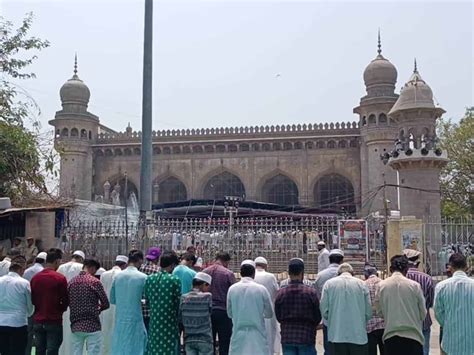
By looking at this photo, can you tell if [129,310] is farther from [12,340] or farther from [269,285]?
[269,285]

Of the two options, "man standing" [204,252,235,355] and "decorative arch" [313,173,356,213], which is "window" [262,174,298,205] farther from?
"man standing" [204,252,235,355]

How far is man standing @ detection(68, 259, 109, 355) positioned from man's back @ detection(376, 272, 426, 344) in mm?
2586

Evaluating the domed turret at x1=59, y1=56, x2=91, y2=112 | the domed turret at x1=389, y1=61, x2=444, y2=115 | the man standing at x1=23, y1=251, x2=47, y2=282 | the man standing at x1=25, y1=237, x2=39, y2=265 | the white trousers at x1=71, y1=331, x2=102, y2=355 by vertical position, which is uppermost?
the domed turret at x1=59, y1=56, x2=91, y2=112

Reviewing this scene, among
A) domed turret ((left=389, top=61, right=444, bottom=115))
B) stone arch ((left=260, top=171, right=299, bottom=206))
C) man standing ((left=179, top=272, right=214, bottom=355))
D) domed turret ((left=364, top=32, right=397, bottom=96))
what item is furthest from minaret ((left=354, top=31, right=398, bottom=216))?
man standing ((left=179, top=272, right=214, bottom=355))

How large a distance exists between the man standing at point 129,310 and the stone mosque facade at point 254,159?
21.0m

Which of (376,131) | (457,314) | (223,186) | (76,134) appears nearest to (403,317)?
(457,314)

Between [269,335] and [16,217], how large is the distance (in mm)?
5866

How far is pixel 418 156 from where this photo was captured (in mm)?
14195

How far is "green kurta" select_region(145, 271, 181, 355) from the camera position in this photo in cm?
502

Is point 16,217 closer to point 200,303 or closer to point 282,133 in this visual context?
point 200,303

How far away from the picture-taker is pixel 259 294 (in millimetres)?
4984

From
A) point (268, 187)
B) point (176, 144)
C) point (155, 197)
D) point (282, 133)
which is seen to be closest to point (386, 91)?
point (282, 133)

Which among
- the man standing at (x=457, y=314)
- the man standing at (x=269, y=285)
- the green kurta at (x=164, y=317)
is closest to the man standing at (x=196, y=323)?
the green kurta at (x=164, y=317)

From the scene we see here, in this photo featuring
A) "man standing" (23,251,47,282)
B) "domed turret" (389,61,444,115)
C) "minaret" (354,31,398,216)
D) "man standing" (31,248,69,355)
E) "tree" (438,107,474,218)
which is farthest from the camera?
"minaret" (354,31,398,216)
